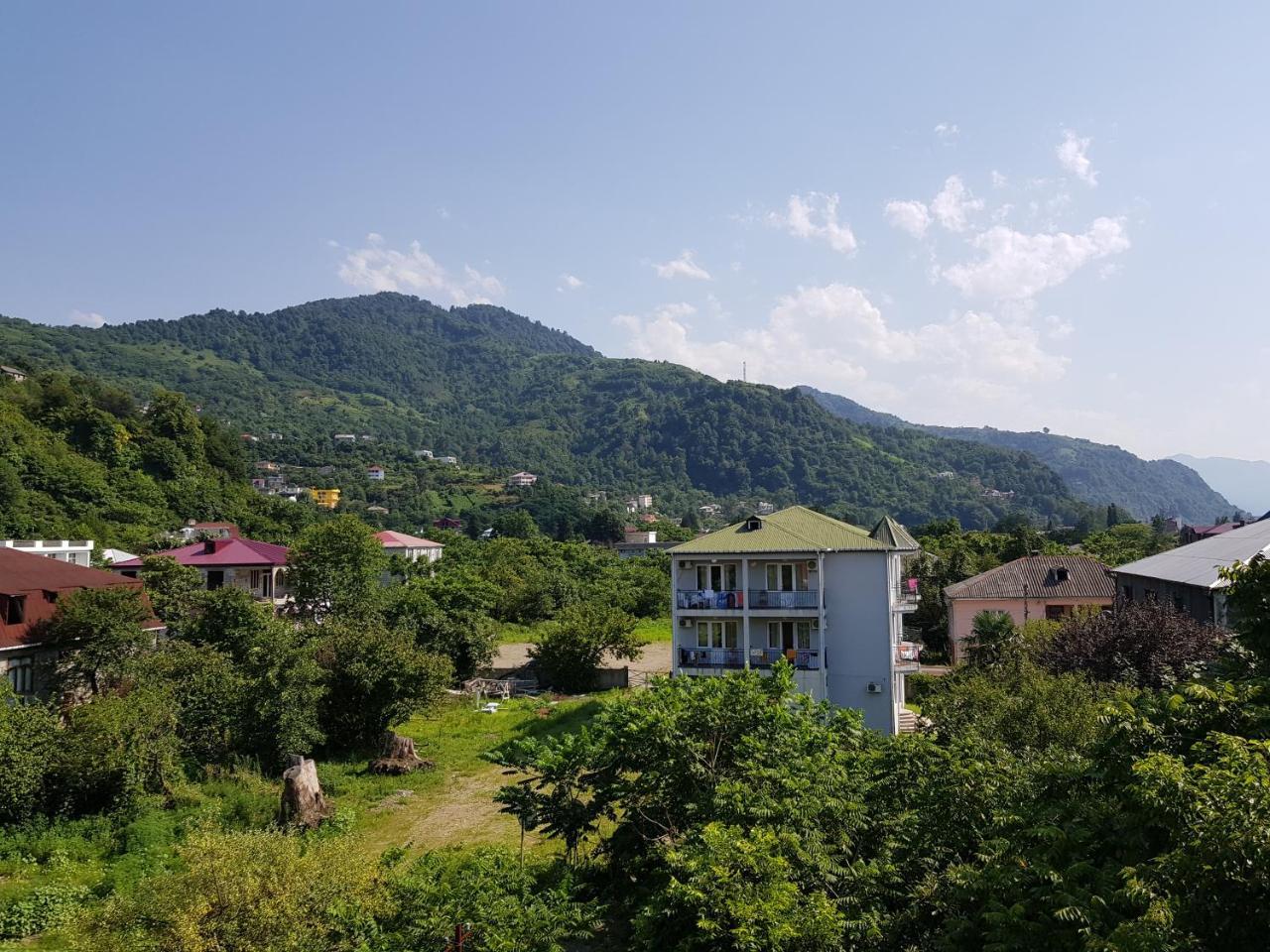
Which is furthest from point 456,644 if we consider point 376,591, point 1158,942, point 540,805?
point 1158,942

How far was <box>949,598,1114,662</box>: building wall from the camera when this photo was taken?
40.1m

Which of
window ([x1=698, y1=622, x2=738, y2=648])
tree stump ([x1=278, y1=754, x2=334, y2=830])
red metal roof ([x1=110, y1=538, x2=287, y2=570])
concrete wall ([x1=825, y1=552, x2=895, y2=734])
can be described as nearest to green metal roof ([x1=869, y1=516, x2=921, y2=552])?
concrete wall ([x1=825, y1=552, x2=895, y2=734])

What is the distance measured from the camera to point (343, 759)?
77.6ft

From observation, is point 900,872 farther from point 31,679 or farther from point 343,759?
point 31,679

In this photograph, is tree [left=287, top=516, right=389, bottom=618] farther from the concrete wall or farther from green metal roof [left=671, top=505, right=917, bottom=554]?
the concrete wall

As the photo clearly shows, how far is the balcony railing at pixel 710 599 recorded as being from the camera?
2695cm

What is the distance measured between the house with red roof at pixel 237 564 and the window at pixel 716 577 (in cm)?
2744

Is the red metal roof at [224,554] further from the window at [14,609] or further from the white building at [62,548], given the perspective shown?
the window at [14,609]

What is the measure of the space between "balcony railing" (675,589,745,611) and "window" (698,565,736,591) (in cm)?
36

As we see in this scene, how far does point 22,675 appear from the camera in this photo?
2314 centimetres

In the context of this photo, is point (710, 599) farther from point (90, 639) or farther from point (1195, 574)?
point (90, 639)

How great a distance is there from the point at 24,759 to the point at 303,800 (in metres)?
5.91

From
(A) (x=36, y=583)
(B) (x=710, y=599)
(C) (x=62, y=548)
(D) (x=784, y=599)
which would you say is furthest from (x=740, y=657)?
(C) (x=62, y=548)

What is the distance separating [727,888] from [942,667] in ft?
115
